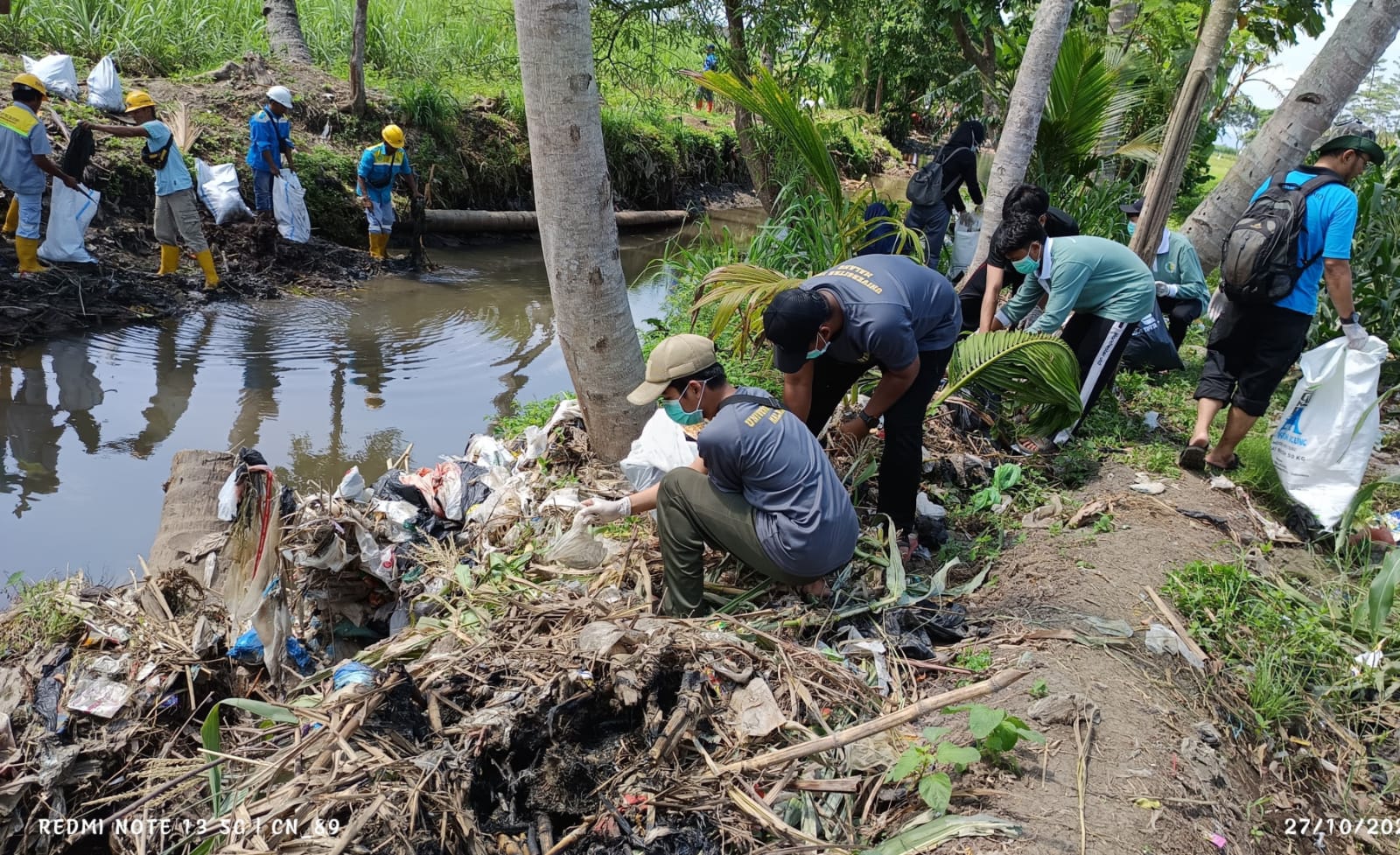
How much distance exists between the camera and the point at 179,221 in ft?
25.2

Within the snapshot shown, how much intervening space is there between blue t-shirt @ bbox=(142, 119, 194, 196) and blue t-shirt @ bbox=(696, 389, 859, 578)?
6.82 metres

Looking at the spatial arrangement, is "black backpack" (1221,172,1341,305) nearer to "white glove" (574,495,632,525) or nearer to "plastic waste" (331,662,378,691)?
"white glove" (574,495,632,525)

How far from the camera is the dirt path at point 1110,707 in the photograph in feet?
7.23

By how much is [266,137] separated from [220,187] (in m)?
0.67

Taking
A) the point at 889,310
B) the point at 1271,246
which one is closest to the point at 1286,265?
the point at 1271,246

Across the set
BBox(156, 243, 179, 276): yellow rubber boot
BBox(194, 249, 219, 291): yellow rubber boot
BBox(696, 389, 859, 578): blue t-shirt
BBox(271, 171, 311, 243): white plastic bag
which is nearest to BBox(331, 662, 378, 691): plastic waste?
BBox(696, 389, 859, 578): blue t-shirt

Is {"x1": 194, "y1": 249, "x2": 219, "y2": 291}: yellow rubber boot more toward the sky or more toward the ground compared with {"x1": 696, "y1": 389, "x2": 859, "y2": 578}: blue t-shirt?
more toward the sky

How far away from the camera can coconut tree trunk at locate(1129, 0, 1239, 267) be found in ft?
18.4

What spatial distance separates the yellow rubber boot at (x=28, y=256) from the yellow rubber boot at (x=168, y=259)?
94 centimetres

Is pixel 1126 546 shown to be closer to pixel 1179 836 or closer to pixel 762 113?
pixel 1179 836

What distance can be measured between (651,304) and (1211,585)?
284 inches

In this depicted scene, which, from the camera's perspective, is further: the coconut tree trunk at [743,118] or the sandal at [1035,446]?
the coconut tree trunk at [743,118]

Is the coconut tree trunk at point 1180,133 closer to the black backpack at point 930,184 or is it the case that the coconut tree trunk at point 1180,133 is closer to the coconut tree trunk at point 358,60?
the black backpack at point 930,184

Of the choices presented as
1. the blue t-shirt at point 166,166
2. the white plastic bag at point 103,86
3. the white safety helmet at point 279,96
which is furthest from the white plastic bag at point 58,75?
the white safety helmet at point 279,96
